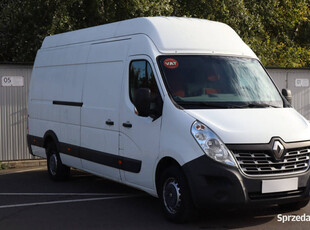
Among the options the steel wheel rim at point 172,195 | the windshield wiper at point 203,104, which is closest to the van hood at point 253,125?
the windshield wiper at point 203,104

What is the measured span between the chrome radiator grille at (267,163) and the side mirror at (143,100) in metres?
1.28

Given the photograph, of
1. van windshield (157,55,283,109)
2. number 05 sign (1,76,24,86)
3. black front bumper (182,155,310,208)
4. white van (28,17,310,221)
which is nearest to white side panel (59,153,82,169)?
white van (28,17,310,221)

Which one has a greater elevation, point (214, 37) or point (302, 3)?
point (302, 3)

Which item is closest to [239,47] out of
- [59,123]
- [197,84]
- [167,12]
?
[197,84]

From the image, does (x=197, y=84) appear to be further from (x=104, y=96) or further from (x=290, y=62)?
(x=290, y=62)

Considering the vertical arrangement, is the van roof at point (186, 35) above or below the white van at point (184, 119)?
above

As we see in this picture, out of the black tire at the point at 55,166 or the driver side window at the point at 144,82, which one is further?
the black tire at the point at 55,166

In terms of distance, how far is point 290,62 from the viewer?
21.1 meters

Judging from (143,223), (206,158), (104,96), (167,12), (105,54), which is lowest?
(143,223)

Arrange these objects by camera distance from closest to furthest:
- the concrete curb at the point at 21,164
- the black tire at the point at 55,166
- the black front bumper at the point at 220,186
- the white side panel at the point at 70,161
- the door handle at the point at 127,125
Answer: the black front bumper at the point at 220,186, the door handle at the point at 127,125, the white side panel at the point at 70,161, the black tire at the point at 55,166, the concrete curb at the point at 21,164

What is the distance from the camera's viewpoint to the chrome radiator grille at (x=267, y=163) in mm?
6117

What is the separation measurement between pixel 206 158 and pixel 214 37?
2.14m

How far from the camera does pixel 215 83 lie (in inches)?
277

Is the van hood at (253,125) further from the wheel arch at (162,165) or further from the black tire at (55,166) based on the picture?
the black tire at (55,166)
